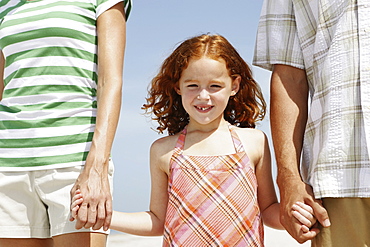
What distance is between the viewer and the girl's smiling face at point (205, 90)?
2.59 metres

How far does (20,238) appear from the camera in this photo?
2332mm

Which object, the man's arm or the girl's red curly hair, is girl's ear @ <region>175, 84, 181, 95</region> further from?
the man's arm

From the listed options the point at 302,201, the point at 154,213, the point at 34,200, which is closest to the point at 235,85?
the point at 154,213

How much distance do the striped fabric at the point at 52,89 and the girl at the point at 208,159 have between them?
1.57 feet

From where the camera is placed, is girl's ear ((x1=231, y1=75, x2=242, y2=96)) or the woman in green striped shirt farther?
girl's ear ((x1=231, y1=75, x2=242, y2=96))

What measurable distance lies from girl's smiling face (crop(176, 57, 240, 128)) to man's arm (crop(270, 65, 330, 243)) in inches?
12.2

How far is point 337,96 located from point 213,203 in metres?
0.71

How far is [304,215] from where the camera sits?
210cm

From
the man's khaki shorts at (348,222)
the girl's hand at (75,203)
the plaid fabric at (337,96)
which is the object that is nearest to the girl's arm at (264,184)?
the plaid fabric at (337,96)

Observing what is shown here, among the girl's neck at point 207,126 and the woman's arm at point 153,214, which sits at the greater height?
the girl's neck at point 207,126

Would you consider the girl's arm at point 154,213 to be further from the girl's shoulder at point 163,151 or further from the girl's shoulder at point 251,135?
the girl's shoulder at point 251,135

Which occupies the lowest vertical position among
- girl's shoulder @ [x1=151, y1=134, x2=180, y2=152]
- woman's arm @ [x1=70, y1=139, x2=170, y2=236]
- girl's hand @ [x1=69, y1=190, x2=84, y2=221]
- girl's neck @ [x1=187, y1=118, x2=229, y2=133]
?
woman's arm @ [x1=70, y1=139, x2=170, y2=236]

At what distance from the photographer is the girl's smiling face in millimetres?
2592

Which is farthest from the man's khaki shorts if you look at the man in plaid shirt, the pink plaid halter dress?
the pink plaid halter dress
